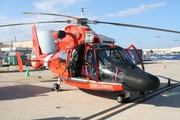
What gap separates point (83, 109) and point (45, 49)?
26.6 metres

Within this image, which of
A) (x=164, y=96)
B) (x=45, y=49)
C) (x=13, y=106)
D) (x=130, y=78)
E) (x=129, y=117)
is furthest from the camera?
(x=45, y=49)

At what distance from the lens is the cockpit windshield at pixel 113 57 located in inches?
286

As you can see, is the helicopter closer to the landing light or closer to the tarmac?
the landing light

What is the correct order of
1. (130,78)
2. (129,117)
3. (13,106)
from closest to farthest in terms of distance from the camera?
(129,117)
(130,78)
(13,106)

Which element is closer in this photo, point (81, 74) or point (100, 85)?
point (100, 85)

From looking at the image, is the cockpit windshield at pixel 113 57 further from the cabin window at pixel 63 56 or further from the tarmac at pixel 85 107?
the cabin window at pixel 63 56

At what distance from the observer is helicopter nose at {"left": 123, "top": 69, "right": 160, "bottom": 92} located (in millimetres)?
6027

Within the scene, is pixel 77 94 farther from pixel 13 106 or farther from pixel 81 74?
pixel 13 106

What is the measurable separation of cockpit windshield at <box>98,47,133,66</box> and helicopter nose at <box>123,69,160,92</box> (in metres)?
0.70

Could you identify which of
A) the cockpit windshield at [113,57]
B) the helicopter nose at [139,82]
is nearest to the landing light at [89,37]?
the cockpit windshield at [113,57]

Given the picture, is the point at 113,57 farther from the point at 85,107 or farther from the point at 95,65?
the point at 85,107

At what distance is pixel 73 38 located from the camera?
8.95 metres

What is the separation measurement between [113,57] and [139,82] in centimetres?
169

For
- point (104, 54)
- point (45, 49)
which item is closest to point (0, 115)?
point (104, 54)
